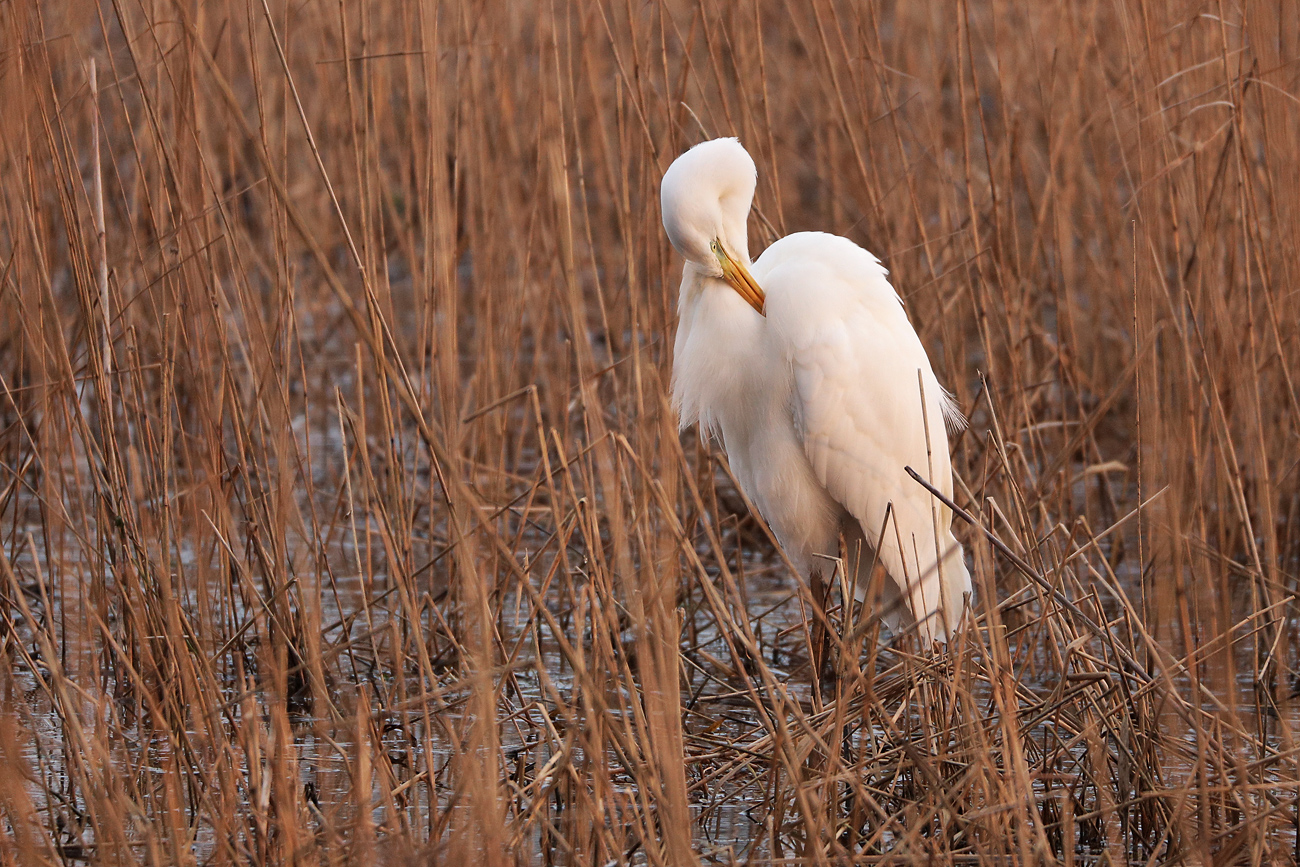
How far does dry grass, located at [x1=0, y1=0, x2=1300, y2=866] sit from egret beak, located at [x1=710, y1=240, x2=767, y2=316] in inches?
11.0

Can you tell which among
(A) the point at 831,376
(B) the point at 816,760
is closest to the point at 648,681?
(B) the point at 816,760

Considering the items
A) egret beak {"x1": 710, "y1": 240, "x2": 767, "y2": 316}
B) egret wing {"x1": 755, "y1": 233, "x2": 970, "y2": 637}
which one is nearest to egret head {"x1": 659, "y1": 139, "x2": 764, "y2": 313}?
egret beak {"x1": 710, "y1": 240, "x2": 767, "y2": 316}

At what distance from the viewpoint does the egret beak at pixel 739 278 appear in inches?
110

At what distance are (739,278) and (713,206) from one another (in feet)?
0.72

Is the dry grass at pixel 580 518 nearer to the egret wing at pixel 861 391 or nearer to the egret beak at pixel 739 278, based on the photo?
the egret wing at pixel 861 391

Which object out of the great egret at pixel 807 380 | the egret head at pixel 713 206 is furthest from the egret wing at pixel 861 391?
the egret head at pixel 713 206

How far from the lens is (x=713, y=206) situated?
8.80ft

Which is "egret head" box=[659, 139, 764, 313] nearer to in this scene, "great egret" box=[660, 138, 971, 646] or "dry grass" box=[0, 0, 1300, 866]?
"great egret" box=[660, 138, 971, 646]

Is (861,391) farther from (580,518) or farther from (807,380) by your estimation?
(580,518)

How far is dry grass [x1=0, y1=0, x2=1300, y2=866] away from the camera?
188 centimetres

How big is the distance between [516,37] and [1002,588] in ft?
6.85

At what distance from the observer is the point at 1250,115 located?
3865 mm

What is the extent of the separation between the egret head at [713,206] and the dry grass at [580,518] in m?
0.18

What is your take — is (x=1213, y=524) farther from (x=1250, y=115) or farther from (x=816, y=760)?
(x=816, y=760)
